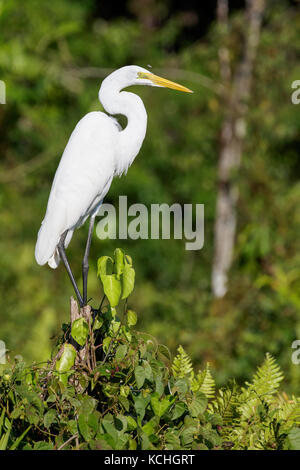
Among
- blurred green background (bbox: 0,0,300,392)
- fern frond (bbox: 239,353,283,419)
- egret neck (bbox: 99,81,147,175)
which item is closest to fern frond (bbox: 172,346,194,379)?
fern frond (bbox: 239,353,283,419)

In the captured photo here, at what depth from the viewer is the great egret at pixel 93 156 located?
2.04 m

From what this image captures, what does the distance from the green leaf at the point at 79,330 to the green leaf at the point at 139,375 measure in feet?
0.54

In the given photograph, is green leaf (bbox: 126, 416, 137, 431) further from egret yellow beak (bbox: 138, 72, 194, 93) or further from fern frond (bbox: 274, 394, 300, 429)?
egret yellow beak (bbox: 138, 72, 194, 93)

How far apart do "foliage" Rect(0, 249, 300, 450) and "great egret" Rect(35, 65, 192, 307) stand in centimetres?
37

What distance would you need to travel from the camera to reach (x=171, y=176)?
6.88 meters

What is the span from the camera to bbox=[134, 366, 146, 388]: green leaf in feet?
5.20

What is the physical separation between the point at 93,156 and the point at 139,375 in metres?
0.84

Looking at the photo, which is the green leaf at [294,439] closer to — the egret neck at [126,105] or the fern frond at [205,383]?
the fern frond at [205,383]

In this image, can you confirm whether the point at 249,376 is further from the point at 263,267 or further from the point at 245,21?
the point at 245,21

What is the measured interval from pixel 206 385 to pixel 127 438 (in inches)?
19.4

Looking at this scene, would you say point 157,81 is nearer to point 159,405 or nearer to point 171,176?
point 159,405

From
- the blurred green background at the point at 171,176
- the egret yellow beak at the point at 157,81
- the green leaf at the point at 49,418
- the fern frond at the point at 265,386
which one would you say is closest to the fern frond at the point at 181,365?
the fern frond at the point at 265,386

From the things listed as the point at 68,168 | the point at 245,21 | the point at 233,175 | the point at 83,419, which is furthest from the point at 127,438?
the point at 245,21

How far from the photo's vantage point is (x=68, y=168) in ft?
6.98
